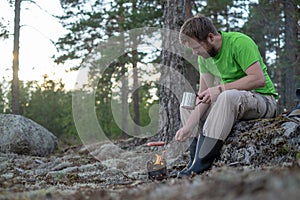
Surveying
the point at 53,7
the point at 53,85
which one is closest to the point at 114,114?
the point at 53,85

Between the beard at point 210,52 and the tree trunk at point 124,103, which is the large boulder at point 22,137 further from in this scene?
the tree trunk at point 124,103

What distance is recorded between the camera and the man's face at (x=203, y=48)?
4.16 meters

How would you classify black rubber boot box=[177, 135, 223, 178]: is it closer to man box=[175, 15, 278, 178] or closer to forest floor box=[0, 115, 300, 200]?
man box=[175, 15, 278, 178]

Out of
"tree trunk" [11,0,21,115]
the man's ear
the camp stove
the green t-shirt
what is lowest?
the camp stove

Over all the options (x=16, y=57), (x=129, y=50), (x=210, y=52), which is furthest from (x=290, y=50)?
(x=210, y=52)

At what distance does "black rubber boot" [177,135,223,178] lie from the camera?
381 cm

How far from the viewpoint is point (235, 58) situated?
423cm

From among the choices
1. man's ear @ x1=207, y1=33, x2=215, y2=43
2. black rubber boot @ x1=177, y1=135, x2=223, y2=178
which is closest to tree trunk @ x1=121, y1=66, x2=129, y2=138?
man's ear @ x1=207, y1=33, x2=215, y2=43

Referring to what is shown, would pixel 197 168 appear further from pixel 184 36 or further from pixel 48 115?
pixel 48 115

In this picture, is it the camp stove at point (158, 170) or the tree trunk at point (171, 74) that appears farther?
the tree trunk at point (171, 74)

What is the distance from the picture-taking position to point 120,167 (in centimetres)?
637

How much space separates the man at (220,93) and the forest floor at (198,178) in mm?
222

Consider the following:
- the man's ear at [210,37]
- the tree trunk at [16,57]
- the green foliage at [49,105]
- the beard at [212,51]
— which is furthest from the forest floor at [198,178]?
the green foliage at [49,105]

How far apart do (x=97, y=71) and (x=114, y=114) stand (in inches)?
181
